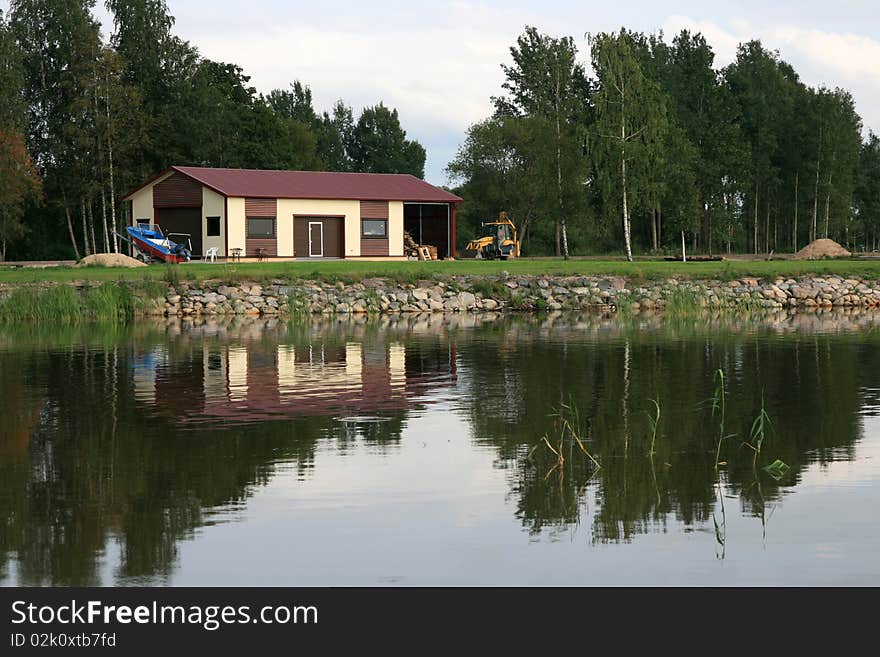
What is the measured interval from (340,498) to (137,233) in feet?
154

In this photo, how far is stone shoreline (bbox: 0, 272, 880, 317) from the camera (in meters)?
40.8

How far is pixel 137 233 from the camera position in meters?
56.3

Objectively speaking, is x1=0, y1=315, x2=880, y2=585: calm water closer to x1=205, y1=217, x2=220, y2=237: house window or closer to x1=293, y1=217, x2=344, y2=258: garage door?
x1=205, y1=217, x2=220, y2=237: house window

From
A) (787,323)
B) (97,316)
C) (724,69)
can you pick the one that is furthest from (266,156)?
(787,323)

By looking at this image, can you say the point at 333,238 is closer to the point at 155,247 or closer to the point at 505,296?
the point at 155,247

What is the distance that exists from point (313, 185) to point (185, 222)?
250 inches

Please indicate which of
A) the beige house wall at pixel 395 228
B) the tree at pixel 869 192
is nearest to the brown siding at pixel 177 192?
the beige house wall at pixel 395 228

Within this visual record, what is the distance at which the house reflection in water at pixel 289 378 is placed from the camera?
58.1 ft

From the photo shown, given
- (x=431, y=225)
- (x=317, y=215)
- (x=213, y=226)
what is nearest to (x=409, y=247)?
(x=431, y=225)

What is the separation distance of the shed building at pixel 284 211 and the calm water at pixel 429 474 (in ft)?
108

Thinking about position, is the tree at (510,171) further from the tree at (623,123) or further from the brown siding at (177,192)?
the brown siding at (177,192)

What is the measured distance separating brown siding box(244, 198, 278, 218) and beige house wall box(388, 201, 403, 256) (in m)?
5.96

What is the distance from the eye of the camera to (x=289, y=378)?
21453mm

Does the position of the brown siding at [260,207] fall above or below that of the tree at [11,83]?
below
